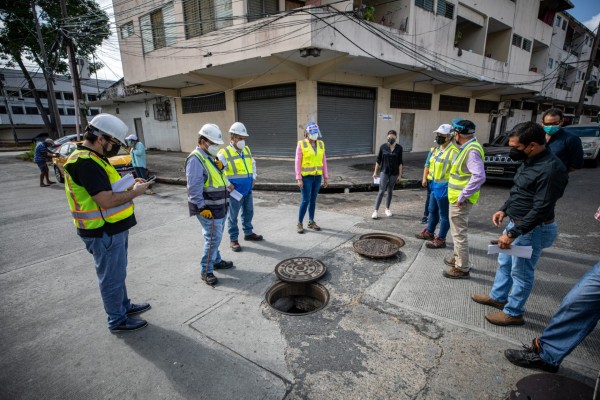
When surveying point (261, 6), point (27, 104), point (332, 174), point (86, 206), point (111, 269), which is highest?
point (261, 6)

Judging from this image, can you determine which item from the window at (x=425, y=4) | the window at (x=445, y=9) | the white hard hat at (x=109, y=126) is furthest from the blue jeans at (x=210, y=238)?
the window at (x=445, y=9)

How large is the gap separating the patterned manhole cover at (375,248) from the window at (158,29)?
47.1 feet

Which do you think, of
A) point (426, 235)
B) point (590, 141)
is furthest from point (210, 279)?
point (590, 141)

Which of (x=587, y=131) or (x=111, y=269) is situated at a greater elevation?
(x=587, y=131)

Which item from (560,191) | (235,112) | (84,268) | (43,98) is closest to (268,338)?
(560,191)

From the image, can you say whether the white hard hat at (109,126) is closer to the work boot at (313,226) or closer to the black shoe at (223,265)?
the black shoe at (223,265)

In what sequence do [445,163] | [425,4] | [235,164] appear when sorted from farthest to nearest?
[425,4] < [235,164] < [445,163]

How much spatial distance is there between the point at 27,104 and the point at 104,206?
51.6 meters

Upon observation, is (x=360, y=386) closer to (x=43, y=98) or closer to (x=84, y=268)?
(x=84, y=268)

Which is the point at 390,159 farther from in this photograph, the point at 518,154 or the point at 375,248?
the point at 518,154

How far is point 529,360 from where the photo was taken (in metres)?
2.08

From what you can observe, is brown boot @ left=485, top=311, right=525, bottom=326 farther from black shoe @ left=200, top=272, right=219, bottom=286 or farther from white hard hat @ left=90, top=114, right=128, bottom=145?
white hard hat @ left=90, top=114, right=128, bottom=145

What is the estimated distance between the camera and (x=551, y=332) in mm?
2016

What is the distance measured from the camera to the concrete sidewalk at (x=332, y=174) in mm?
8594
